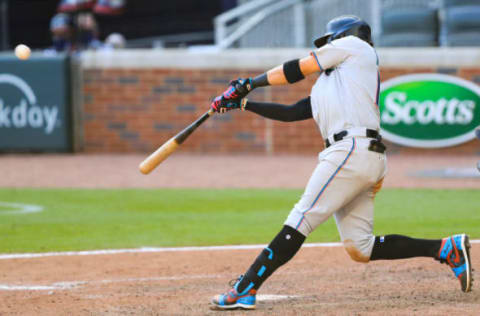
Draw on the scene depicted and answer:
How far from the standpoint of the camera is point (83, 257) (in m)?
6.84

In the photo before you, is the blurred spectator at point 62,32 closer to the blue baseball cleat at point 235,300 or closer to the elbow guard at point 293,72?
the elbow guard at point 293,72

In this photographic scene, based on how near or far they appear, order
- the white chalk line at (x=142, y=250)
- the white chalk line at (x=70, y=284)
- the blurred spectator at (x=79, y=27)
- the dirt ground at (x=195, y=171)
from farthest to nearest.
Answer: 1. the blurred spectator at (x=79, y=27)
2. the dirt ground at (x=195, y=171)
3. the white chalk line at (x=142, y=250)
4. the white chalk line at (x=70, y=284)

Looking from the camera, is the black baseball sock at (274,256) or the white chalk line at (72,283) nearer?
the black baseball sock at (274,256)

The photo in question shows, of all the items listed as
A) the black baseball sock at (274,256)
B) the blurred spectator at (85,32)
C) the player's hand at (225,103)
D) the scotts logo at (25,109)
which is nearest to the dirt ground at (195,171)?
the scotts logo at (25,109)

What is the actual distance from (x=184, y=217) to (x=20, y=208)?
2241 mm

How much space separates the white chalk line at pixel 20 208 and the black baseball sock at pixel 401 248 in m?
5.74

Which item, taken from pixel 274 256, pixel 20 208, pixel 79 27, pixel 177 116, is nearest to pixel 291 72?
pixel 274 256

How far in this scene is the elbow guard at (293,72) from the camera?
4793 millimetres

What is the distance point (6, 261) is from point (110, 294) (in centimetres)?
175

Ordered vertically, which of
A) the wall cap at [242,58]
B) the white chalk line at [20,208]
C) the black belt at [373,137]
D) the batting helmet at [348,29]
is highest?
the batting helmet at [348,29]

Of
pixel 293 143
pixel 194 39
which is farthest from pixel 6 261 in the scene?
pixel 194 39

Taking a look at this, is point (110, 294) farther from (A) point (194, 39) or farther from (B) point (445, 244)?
(A) point (194, 39)

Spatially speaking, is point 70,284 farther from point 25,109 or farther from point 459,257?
point 25,109

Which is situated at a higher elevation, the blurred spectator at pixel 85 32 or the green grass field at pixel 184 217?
the blurred spectator at pixel 85 32
